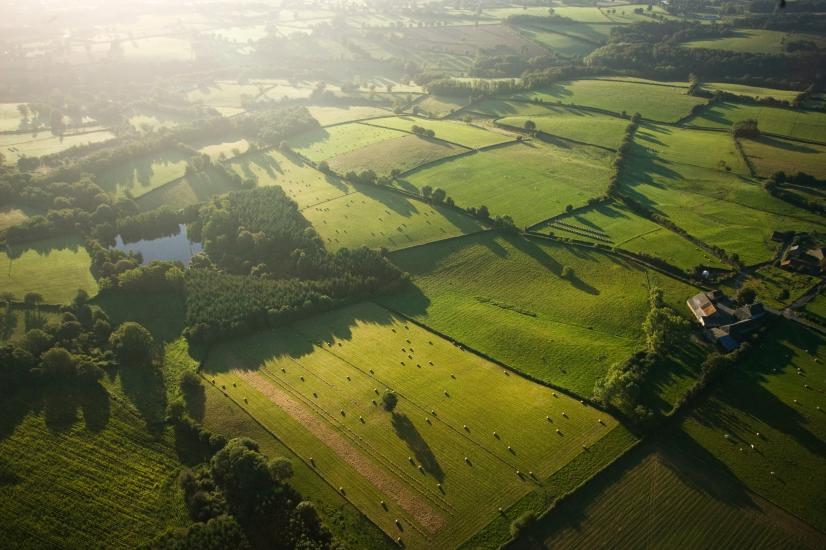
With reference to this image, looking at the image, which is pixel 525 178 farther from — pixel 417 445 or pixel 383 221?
pixel 417 445

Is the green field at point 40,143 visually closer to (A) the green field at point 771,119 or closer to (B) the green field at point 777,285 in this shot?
(B) the green field at point 777,285

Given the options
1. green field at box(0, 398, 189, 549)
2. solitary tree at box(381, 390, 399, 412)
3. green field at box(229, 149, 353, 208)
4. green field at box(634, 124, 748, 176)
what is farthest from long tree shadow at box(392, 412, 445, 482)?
green field at box(634, 124, 748, 176)

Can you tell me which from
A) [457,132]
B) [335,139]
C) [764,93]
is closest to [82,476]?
[335,139]

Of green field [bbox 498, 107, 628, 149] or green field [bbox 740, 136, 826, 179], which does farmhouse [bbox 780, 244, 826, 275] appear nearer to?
green field [bbox 740, 136, 826, 179]

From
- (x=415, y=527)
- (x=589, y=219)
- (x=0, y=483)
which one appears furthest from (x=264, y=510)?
(x=589, y=219)

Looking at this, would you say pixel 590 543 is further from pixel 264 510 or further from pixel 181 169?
pixel 181 169

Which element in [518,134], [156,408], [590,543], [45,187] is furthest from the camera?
[518,134]
